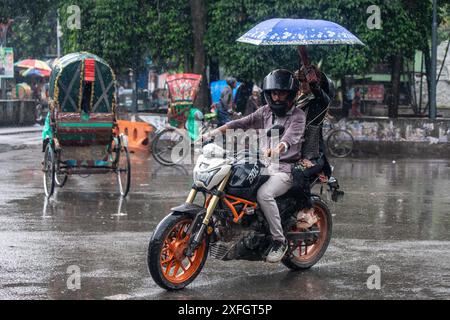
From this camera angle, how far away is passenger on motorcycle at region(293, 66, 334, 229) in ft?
26.8

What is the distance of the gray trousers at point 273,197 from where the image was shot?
24.9ft

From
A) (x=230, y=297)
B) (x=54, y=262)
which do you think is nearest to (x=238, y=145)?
(x=230, y=297)

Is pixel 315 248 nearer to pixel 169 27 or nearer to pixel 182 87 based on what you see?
pixel 182 87

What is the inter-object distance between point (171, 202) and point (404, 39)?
39.6 ft

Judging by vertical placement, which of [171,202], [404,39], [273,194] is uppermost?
[404,39]

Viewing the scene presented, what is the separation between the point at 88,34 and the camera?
24.3 meters

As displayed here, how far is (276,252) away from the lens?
25.2ft

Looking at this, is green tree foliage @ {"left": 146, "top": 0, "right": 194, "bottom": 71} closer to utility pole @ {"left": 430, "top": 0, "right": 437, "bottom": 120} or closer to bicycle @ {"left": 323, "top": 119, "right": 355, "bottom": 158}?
bicycle @ {"left": 323, "top": 119, "right": 355, "bottom": 158}

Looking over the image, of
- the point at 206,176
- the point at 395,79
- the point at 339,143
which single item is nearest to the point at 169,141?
the point at 339,143

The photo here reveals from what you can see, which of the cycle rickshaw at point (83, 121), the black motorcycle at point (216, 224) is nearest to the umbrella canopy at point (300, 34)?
the black motorcycle at point (216, 224)

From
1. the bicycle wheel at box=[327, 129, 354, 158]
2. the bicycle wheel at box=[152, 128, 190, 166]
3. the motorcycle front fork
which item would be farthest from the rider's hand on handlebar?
the bicycle wheel at box=[327, 129, 354, 158]

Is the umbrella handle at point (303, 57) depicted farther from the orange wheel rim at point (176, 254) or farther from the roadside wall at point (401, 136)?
the roadside wall at point (401, 136)

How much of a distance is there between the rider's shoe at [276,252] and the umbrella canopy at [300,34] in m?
2.36

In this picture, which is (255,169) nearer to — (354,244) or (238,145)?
(238,145)
